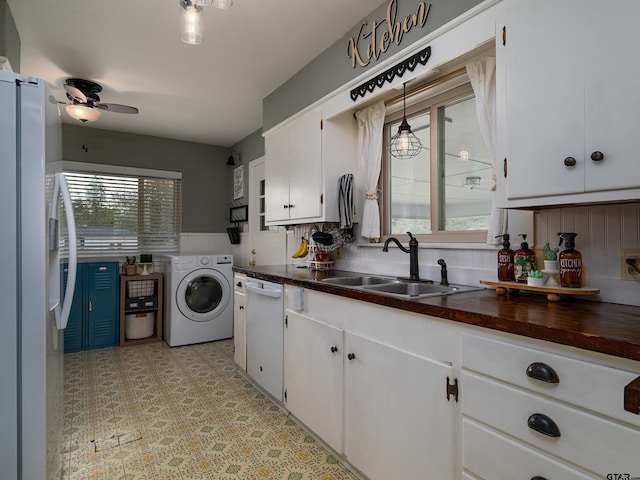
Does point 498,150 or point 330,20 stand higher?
point 330,20

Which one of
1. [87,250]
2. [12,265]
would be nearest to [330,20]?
[12,265]

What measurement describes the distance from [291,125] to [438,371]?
7.64 ft

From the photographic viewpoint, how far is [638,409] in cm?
78

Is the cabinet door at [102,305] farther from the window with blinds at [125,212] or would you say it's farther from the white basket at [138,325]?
the window with blinds at [125,212]

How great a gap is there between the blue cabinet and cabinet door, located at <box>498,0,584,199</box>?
4.07m

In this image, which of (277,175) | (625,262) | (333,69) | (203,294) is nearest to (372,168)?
(333,69)

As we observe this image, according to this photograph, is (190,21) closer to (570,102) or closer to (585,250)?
(570,102)

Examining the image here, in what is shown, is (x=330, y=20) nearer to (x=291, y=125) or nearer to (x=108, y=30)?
(x=291, y=125)

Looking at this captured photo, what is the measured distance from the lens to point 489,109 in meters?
1.76

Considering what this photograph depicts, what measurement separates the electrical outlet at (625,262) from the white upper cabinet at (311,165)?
1.62 m

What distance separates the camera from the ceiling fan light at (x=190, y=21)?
1.89m

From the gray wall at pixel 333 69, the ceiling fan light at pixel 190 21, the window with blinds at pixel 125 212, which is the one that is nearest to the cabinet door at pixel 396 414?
the gray wall at pixel 333 69

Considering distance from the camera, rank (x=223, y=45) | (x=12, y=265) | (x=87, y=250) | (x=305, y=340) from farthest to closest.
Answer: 1. (x=87, y=250)
2. (x=223, y=45)
3. (x=305, y=340)
4. (x=12, y=265)

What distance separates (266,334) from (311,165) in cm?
129
